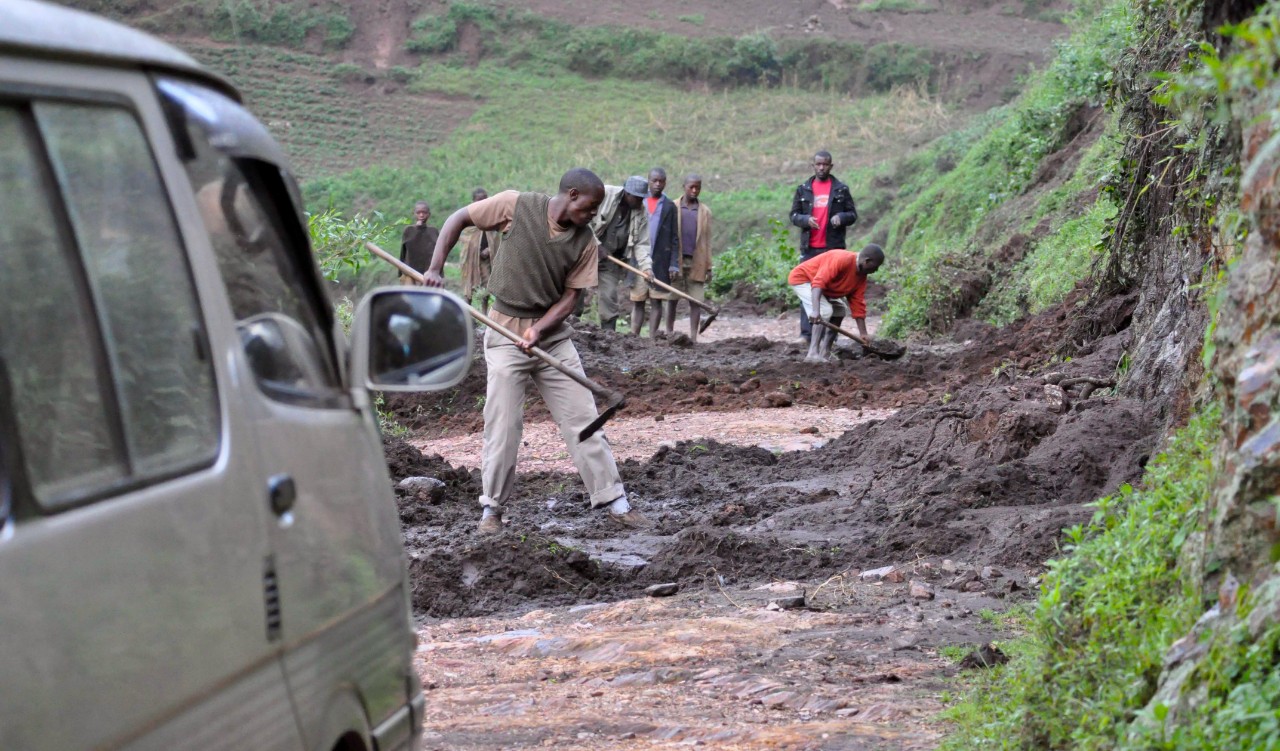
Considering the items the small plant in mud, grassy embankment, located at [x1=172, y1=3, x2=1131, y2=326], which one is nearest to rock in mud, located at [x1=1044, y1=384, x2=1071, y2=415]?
the small plant in mud

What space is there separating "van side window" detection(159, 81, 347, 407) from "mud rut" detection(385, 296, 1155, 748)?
1.93 m

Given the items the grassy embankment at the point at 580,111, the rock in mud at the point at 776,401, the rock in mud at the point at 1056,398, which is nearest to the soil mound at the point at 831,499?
the rock in mud at the point at 1056,398

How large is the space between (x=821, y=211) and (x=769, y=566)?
9.62 metres

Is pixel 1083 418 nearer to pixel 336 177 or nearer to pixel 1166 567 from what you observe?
pixel 1166 567

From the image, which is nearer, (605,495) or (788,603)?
(788,603)

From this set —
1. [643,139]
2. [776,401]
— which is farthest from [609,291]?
[643,139]

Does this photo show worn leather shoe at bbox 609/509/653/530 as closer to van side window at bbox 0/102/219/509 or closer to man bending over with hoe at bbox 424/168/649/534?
man bending over with hoe at bbox 424/168/649/534

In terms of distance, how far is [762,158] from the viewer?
122 feet

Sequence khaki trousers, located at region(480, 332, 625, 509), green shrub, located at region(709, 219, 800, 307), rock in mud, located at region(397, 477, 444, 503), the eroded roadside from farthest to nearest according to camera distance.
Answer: green shrub, located at region(709, 219, 800, 307) < rock in mud, located at region(397, 477, 444, 503) < khaki trousers, located at region(480, 332, 625, 509) < the eroded roadside

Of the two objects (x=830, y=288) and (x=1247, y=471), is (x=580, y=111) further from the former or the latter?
(x=1247, y=471)

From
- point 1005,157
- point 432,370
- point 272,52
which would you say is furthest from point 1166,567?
point 272,52

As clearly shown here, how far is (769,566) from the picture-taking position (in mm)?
7156

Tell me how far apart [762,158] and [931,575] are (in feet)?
102

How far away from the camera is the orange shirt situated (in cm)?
1408
